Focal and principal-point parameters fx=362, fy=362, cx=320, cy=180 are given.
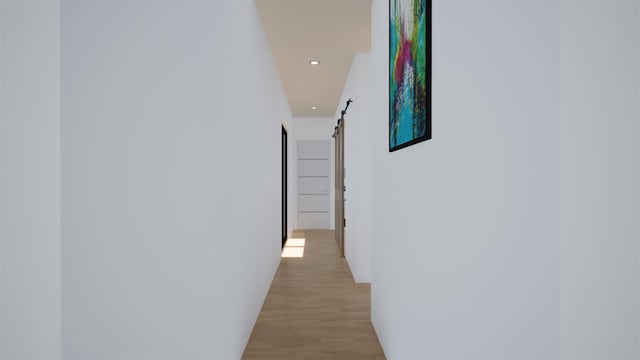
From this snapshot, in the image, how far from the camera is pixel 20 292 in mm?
809

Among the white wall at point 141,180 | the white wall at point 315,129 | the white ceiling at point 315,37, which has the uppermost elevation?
the white ceiling at point 315,37

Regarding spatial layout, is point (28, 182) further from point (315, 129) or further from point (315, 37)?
point (315, 129)

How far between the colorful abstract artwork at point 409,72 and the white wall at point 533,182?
0.08 m

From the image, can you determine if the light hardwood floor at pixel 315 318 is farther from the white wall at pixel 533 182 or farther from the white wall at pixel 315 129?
the white wall at pixel 315 129

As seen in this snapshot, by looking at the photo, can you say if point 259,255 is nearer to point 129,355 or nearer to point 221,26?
point 129,355

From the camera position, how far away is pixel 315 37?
3.75 m

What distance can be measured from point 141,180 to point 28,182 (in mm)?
1137

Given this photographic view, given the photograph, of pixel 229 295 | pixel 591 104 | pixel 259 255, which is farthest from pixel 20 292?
pixel 259 255

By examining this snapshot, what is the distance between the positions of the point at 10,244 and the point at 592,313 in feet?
4.28

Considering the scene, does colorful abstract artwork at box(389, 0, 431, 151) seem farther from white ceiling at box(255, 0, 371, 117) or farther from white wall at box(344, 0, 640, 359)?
white ceiling at box(255, 0, 371, 117)

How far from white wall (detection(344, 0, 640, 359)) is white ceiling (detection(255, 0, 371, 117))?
74.3 inches

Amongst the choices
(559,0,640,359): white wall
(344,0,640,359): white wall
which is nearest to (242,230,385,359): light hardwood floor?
(344,0,640,359): white wall

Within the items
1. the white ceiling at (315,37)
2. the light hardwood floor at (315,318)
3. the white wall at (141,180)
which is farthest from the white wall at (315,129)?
the white wall at (141,180)

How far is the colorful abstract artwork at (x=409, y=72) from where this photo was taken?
1.57 m
